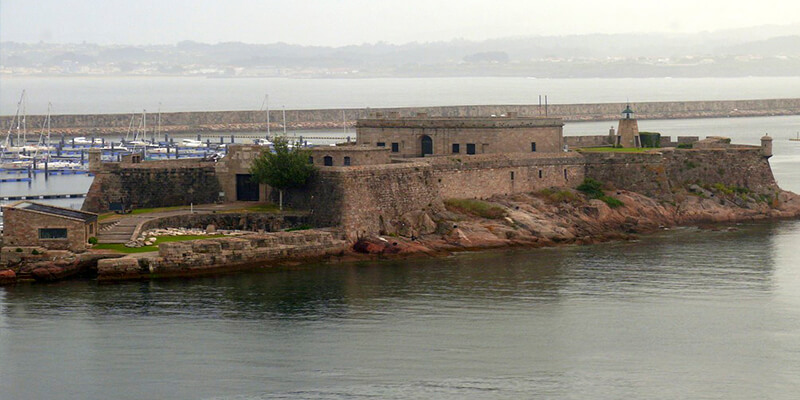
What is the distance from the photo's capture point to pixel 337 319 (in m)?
42.8

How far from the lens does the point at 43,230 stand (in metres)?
49.1

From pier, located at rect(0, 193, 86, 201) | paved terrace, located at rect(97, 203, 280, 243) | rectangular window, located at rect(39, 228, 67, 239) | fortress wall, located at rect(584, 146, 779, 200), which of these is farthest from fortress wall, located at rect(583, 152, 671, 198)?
pier, located at rect(0, 193, 86, 201)

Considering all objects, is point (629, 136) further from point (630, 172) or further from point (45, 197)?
point (45, 197)

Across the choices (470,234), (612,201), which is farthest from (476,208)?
(612,201)

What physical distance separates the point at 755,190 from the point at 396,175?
20.4 meters

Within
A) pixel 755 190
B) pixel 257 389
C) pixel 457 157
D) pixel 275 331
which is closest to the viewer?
pixel 257 389

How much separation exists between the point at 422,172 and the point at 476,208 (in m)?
2.78

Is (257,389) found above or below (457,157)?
below

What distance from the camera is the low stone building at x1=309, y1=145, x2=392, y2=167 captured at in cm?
5647

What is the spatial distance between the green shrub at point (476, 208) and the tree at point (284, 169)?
661 centimetres

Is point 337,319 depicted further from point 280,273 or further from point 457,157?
point 457,157

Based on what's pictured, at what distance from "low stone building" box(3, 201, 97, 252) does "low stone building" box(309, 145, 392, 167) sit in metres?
11.1

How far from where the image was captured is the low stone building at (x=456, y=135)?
6353 centimetres

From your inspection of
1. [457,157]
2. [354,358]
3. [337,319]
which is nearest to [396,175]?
[457,157]
